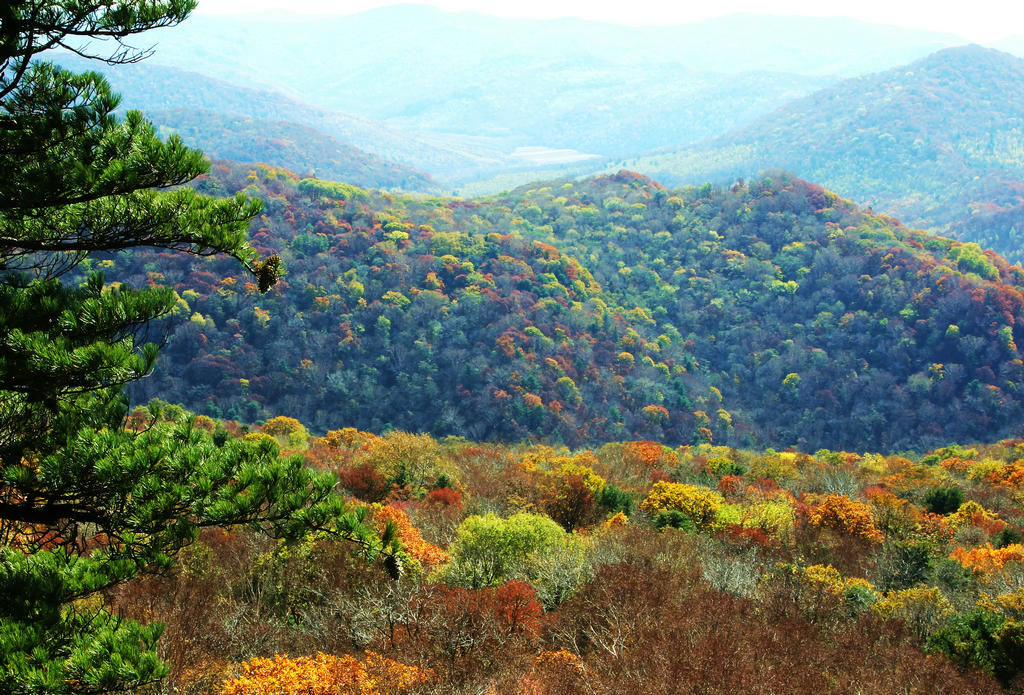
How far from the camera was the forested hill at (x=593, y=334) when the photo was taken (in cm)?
6412

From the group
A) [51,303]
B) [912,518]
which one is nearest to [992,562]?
[912,518]

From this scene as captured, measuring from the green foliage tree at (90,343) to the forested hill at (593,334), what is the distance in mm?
55763

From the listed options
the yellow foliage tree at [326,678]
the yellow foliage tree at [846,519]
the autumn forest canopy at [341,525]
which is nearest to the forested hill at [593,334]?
the autumn forest canopy at [341,525]

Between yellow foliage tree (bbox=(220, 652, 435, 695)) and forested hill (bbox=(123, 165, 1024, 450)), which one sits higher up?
yellow foliage tree (bbox=(220, 652, 435, 695))

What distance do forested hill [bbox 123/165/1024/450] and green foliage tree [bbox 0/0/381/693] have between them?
183 feet

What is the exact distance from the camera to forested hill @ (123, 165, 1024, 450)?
64.1m

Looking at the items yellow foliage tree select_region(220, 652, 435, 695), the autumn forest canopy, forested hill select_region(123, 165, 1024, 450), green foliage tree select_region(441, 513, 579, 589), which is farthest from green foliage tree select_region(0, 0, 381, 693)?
forested hill select_region(123, 165, 1024, 450)

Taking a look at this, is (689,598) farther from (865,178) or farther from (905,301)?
(865,178)

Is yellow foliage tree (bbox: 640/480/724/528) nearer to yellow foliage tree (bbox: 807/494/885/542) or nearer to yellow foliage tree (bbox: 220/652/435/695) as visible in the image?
yellow foliage tree (bbox: 807/494/885/542)

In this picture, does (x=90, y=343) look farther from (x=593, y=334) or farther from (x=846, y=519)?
(x=593, y=334)

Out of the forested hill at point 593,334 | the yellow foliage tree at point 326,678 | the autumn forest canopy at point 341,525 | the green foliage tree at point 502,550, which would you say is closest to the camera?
the autumn forest canopy at point 341,525

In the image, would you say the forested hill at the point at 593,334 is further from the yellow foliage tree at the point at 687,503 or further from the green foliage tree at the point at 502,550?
the green foliage tree at the point at 502,550

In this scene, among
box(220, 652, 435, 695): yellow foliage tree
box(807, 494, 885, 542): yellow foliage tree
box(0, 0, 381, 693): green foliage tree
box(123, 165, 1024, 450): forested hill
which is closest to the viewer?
box(0, 0, 381, 693): green foliage tree

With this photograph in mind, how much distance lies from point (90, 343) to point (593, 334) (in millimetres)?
67995
